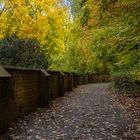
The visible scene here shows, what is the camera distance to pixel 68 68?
1640 inches

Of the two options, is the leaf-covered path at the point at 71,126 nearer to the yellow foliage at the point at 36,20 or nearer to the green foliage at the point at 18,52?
the green foliage at the point at 18,52

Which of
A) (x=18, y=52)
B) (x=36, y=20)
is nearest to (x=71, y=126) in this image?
(x=18, y=52)

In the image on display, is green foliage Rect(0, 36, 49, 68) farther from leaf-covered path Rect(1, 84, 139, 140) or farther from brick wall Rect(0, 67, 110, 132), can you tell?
leaf-covered path Rect(1, 84, 139, 140)

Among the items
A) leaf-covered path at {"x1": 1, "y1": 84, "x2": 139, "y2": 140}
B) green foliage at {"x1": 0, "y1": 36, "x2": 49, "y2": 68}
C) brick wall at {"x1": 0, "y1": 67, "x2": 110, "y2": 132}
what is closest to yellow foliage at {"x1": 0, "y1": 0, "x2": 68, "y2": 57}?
→ green foliage at {"x1": 0, "y1": 36, "x2": 49, "y2": 68}

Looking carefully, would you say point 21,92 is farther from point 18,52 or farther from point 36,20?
point 36,20

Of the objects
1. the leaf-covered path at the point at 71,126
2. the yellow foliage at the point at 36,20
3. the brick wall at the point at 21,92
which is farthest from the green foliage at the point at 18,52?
the leaf-covered path at the point at 71,126

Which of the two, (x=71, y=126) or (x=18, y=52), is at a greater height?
(x=18, y=52)

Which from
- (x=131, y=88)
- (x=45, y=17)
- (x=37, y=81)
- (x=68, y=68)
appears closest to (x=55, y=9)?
(x=45, y=17)

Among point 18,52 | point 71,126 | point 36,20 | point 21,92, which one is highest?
point 36,20

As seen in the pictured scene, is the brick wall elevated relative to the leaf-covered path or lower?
elevated

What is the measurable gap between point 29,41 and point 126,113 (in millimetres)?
11876

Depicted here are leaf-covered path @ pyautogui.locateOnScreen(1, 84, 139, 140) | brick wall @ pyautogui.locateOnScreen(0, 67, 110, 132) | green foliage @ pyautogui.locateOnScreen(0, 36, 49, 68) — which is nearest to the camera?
leaf-covered path @ pyautogui.locateOnScreen(1, 84, 139, 140)

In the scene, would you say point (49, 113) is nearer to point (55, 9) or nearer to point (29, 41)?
point (29, 41)

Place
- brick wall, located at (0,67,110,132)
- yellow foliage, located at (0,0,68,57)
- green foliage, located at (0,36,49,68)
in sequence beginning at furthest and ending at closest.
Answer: yellow foliage, located at (0,0,68,57) → green foliage, located at (0,36,49,68) → brick wall, located at (0,67,110,132)
